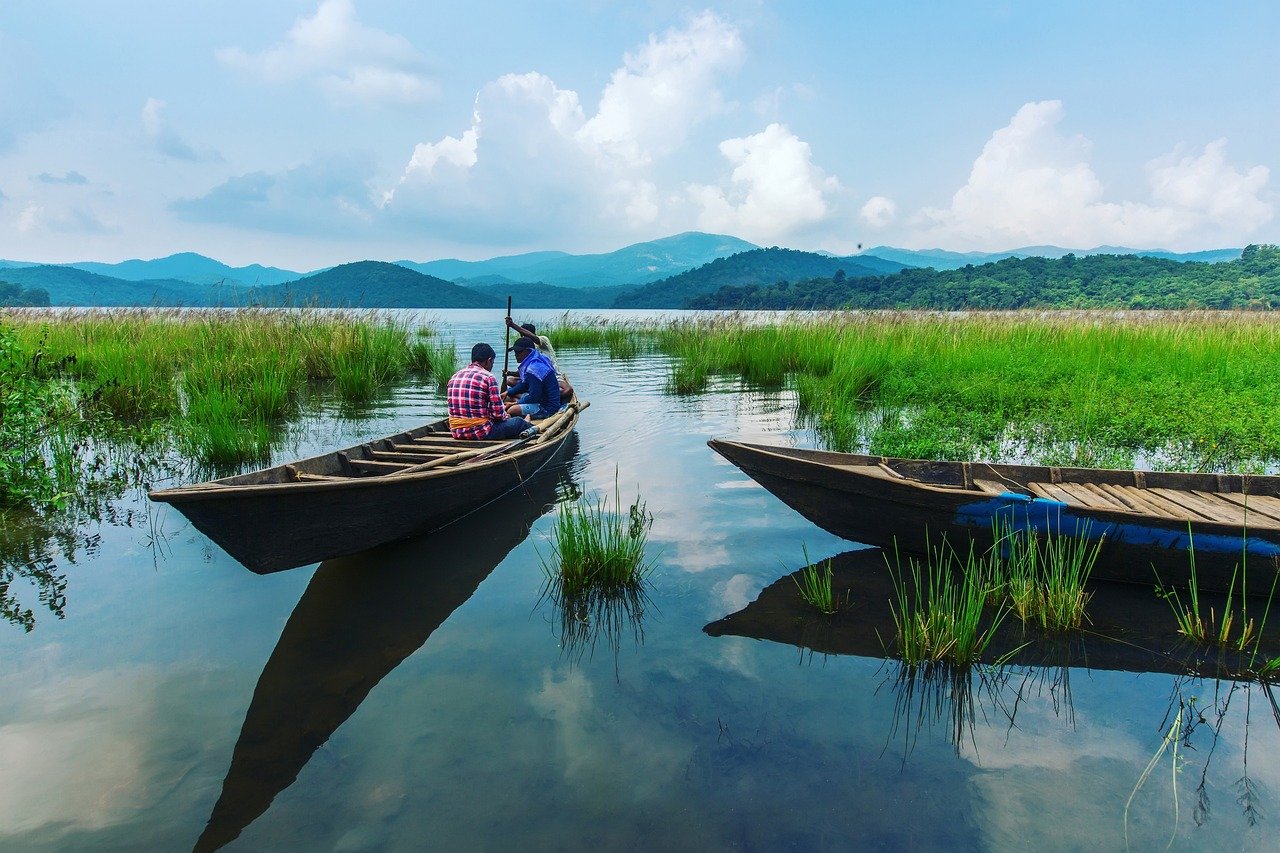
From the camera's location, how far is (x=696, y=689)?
3.68 m

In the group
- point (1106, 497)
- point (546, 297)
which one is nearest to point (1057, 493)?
point (1106, 497)

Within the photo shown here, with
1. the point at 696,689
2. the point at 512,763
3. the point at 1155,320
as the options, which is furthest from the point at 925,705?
the point at 1155,320

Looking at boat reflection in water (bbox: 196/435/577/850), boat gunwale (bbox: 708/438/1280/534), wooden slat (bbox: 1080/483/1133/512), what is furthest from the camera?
wooden slat (bbox: 1080/483/1133/512)

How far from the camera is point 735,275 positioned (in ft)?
349

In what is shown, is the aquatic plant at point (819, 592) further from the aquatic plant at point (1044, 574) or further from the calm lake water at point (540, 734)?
the aquatic plant at point (1044, 574)

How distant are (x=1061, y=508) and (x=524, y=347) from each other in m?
6.45

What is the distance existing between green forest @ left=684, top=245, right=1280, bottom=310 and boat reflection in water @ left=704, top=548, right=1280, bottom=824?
88.0ft

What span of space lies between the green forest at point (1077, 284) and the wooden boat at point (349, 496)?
87.4 ft

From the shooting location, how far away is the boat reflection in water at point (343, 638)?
3041mm

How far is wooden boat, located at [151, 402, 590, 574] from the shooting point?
4.01 m

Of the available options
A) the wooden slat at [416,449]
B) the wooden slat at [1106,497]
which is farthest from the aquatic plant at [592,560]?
the wooden slat at [1106,497]

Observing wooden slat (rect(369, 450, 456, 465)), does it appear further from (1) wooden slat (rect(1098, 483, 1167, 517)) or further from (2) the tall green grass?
(1) wooden slat (rect(1098, 483, 1167, 517))

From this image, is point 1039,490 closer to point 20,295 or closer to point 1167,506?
point 1167,506

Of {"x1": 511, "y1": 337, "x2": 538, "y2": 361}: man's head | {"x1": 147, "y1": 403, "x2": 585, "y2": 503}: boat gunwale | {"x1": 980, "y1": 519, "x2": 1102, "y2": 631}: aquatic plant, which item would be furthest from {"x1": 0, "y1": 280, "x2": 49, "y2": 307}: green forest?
{"x1": 980, "y1": 519, "x2": 1102, "y2": 631}: aquatic plant
